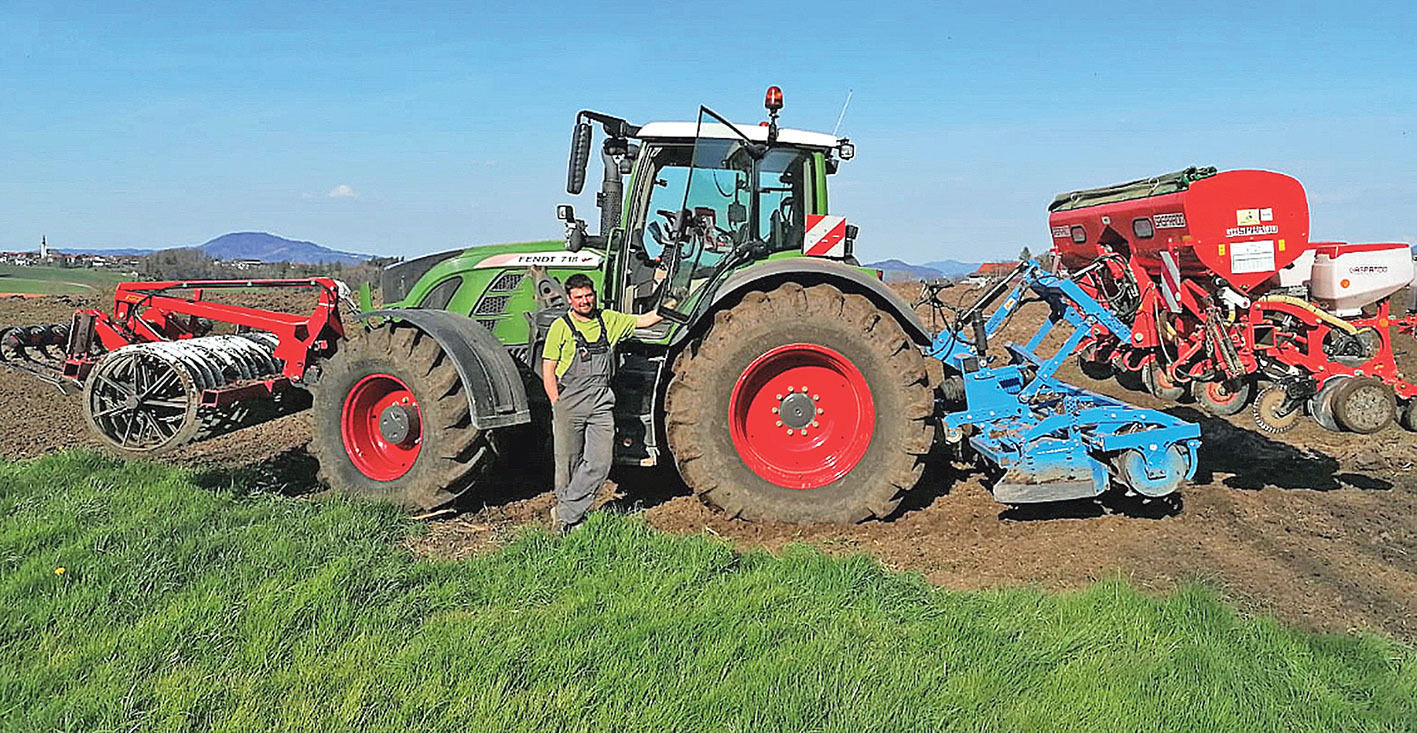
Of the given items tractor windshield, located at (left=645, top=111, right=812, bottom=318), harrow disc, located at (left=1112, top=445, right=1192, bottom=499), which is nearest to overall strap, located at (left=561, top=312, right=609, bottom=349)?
tractor windshield, located at (left=645, top=111, right=812, bottom=318)

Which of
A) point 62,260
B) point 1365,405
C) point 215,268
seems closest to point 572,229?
point 1365,405

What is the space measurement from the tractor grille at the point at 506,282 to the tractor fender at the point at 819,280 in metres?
1.54

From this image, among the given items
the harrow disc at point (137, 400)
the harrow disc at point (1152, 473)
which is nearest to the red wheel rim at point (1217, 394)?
the harrow disc at point (1152, 473)

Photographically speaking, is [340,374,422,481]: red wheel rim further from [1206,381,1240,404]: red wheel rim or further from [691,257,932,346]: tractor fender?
[1206,381,1240,404]: red wheel rim

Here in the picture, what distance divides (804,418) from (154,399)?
399cm

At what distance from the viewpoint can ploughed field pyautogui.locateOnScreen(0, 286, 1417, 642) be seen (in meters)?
4.78

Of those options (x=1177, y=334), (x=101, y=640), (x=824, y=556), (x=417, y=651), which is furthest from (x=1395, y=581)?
(x=101, y=640)

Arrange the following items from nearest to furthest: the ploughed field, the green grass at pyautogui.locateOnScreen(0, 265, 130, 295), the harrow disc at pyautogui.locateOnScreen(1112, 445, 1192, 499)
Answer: the ploughed field, the harrow disc at pyautogui.locateOnScreen(1112, 445, 1192, 499), the green grass at pyautogui.locateOnScreen(0, 265, 130, 295)

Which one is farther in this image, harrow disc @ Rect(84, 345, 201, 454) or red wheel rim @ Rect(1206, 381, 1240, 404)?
red wheel rim @ Rect(1206, 381, 1240, 404)

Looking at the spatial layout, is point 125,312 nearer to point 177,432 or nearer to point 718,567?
point 177,432

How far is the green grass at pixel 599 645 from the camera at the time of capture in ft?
10.7

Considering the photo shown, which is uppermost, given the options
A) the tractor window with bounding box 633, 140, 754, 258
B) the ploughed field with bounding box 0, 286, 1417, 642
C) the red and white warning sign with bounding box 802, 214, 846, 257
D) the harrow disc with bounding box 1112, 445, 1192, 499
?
the tractor window with bounding box 633, 140, 754, 258

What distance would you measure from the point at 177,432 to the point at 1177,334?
6.25 m

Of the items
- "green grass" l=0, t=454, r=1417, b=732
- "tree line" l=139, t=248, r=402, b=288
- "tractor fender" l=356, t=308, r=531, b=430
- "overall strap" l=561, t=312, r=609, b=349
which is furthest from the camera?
"tree line" l=139, t=248, r=402, b=288
